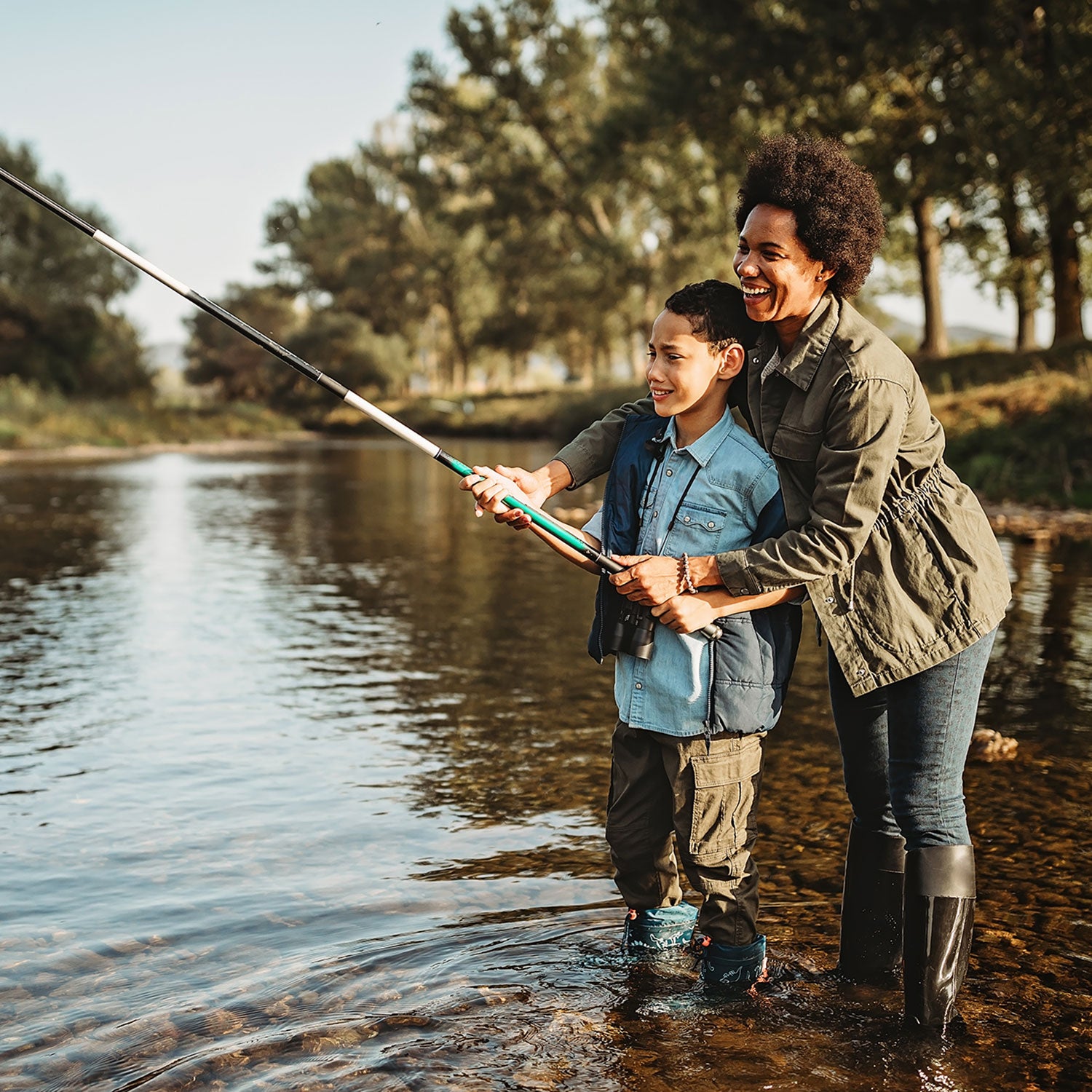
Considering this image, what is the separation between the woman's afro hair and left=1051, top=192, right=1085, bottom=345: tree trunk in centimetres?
2294

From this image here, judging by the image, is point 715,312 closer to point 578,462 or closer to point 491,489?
point 578,462

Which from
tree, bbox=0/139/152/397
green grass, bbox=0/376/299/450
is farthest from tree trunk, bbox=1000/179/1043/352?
tree, bbox=0/139/152/397

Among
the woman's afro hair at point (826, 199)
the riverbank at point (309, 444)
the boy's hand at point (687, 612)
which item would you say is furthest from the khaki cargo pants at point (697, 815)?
the riverbank at point (309, 444)

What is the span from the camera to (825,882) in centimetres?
447

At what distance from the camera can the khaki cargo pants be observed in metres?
3.40

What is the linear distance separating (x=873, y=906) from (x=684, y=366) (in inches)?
61.3

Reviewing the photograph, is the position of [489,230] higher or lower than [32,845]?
higher

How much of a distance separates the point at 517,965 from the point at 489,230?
148 ft

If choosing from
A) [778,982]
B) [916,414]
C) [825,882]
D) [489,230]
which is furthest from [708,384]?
[489,230]

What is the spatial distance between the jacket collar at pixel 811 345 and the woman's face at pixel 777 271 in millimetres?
38

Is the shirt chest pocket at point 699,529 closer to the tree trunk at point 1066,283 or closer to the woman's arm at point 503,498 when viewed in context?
the woman's arm at point 503,498

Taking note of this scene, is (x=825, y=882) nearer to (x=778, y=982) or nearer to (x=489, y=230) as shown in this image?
(x=778, y=982)

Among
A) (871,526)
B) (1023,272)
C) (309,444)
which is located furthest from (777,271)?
(309,444)

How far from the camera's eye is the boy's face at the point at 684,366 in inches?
133
